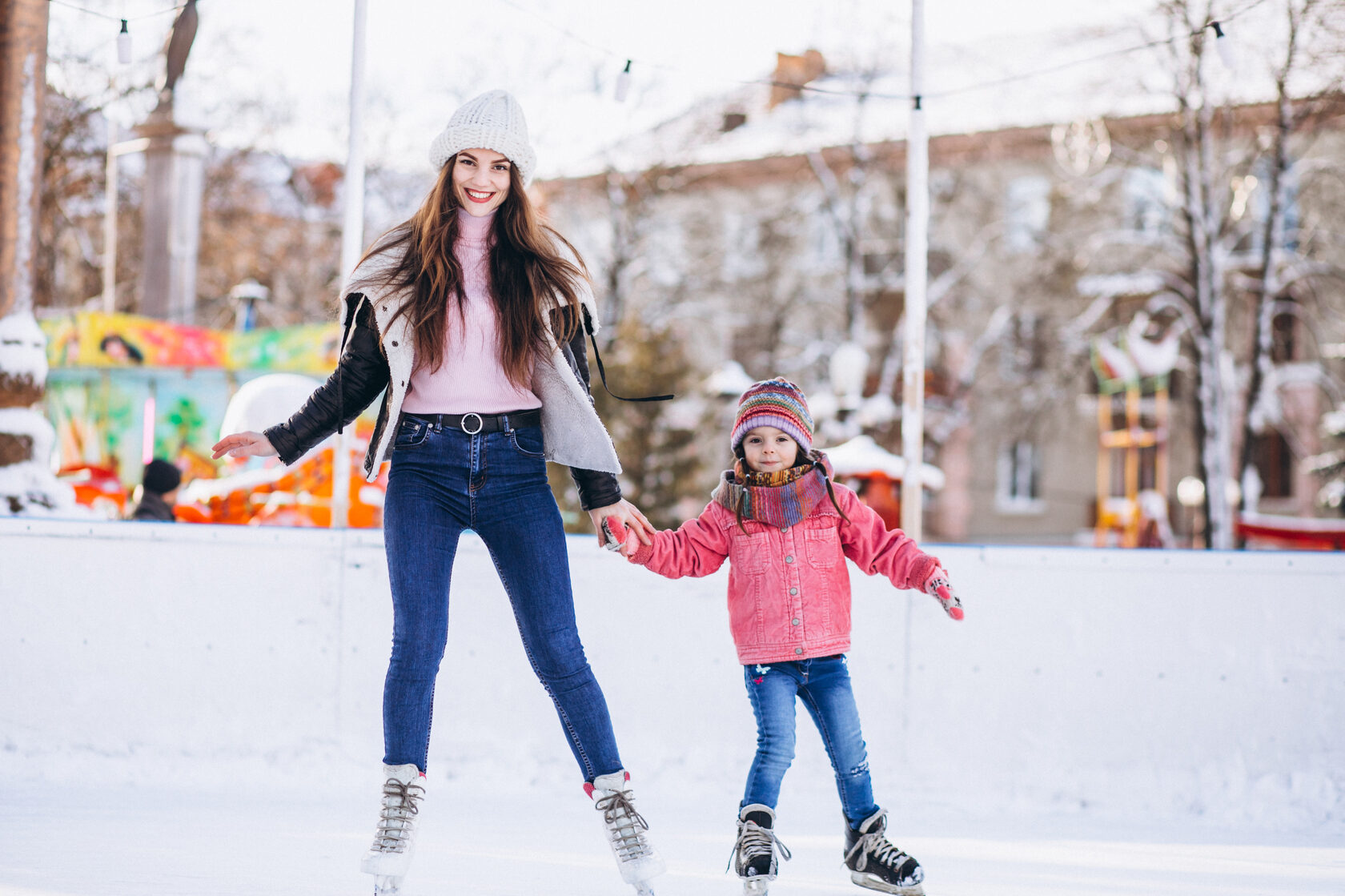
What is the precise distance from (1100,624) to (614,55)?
3103 millimetres

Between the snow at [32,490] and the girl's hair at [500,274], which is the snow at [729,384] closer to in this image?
the snow at [32,490]

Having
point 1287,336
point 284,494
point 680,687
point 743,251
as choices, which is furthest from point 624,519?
point 1287,336

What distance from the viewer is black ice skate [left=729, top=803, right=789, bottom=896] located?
8.46 ft

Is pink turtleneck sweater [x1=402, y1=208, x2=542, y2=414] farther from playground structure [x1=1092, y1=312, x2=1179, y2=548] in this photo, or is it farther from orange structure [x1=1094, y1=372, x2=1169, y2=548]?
playground structure [x1=1092, y1=312, x2=1179, y2=548]

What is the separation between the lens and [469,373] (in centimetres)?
253

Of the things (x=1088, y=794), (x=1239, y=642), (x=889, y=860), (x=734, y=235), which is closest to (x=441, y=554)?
(x=889, y=860)

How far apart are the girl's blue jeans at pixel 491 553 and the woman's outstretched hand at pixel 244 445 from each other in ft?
0.86

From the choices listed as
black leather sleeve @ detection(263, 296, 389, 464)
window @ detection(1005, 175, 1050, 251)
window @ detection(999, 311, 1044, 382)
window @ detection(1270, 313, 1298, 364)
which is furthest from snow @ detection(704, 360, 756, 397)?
window @ detection(1270, 313, 1298, 364)

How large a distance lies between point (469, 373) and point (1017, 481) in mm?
20744

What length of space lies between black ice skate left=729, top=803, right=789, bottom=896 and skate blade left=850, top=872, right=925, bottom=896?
0.20 meters

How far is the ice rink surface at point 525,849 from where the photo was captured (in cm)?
262

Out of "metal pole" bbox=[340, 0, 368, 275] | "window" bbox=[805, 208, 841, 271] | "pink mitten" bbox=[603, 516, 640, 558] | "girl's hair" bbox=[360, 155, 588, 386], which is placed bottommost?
"pink mitten" bbox=[603, 516, 640, 558]

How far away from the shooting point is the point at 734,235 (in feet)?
67.6

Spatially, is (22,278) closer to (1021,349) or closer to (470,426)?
(470,426)
